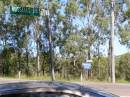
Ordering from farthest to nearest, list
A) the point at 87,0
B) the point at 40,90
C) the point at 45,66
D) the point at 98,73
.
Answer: the point at 45,66, the point at 98,73, the point at 87,0, the point at 40,90

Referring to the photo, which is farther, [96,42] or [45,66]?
[45,66]

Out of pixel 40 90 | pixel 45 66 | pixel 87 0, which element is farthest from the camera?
pixel 45 66

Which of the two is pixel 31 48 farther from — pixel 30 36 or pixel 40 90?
pixel 40 90

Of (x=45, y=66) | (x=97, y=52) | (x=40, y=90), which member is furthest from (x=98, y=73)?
(x=40, y=90)

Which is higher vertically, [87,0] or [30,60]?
[87,0]

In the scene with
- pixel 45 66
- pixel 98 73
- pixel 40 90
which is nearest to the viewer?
pixel 40 90

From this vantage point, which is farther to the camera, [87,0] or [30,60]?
[30,60]

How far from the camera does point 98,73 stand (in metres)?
66.5

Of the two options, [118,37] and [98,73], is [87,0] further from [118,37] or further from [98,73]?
[98,73]

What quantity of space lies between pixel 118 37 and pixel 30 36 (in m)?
14.0

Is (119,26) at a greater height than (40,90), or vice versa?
(119,26)

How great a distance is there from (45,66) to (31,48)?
12.8 feet

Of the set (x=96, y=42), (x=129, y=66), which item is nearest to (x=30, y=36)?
(x=96, y=42)

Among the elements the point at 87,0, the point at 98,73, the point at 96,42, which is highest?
the point at 87,0
